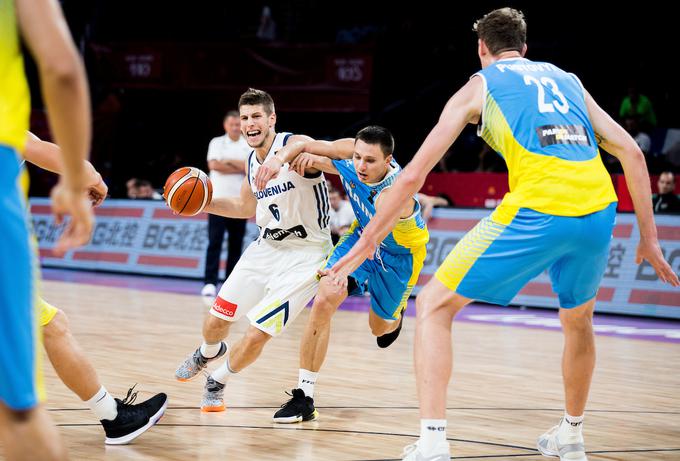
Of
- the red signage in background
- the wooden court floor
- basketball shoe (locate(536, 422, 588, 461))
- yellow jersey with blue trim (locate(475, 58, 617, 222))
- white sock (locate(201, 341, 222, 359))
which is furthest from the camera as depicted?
the red signage in background

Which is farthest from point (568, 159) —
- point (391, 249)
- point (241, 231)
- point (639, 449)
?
point (241, 231)

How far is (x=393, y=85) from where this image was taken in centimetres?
1750

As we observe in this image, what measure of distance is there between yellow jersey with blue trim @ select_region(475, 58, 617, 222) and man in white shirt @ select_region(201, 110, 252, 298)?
7.24 m

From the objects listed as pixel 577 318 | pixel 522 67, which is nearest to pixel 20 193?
pixel 522 67

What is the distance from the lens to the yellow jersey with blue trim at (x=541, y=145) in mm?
3975

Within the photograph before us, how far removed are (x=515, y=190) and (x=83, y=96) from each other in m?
2.22

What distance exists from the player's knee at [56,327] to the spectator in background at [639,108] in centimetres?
1113

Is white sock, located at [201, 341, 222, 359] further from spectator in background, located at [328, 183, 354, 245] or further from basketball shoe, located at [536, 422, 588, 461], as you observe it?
spectator in background, located at [328, 183, 354, 245]

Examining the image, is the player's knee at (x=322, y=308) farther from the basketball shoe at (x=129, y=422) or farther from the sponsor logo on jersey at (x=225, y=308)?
the basketball shoe at (x=129, y=422)

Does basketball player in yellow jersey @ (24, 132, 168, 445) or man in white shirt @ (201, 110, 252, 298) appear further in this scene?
man in white shirt @ (201, 110, 252, 298)

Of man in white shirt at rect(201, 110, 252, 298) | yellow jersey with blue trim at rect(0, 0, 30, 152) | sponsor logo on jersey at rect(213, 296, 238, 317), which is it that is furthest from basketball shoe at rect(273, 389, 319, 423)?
man in white shirt at rect(201, 110, 252, 298)

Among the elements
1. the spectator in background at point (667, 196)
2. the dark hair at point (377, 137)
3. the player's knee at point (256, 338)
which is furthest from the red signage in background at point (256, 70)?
the player's knee at point (256, 338)

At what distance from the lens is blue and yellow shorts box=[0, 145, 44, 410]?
2316 mm

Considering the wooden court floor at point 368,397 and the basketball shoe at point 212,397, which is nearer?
the wooden court floor at point 368,397
